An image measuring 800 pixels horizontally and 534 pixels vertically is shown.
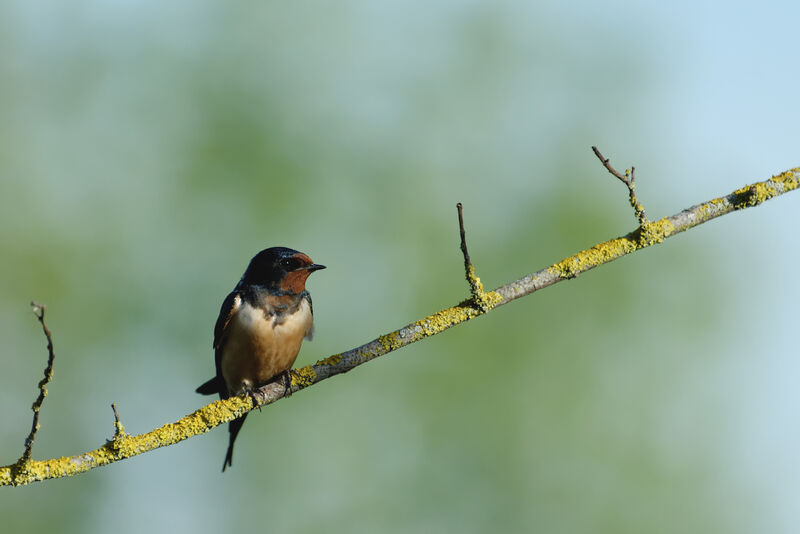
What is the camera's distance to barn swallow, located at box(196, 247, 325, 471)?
6734 millimetres

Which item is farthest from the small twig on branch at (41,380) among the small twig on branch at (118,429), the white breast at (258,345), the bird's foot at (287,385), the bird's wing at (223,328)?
the bird's wing at (223,328)

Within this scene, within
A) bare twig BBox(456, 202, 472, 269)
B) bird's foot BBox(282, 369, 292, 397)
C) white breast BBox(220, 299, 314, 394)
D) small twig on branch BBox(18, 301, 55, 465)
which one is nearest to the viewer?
small twig on branch BBox(18, 301, 55, 465)

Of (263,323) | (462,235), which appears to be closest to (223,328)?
(263,323)

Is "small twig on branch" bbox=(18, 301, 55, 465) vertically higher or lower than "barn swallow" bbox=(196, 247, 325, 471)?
lower

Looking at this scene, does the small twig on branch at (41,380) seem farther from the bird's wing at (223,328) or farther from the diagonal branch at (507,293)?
the bird's wing at (223,328)

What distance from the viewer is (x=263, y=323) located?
22.5 feet

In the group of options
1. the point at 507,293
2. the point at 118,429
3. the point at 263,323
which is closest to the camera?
the point at 118,429

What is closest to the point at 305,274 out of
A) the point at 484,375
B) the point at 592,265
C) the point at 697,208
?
the point at 592,265

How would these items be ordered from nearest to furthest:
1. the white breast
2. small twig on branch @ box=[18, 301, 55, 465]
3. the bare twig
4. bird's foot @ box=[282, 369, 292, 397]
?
1. small twig on branch @ box=[18, 301, 55, 465]
2. the bare twig
3. bird's foot @ box=[282, 369, 292, 397]
4. the white breast

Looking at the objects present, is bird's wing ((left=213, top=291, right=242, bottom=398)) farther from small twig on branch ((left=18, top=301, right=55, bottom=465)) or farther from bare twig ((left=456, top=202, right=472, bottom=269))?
small twig on branch ((left=18, top=301, right=55, bottom=465))

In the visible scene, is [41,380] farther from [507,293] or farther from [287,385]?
[507,293]

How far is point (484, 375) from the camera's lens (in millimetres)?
17188

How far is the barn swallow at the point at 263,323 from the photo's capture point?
673 centimetres

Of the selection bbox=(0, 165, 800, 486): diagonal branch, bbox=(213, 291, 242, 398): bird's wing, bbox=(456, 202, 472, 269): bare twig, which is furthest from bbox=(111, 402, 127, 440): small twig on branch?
bbox=(213, 291, 242, 398): bird's wing
